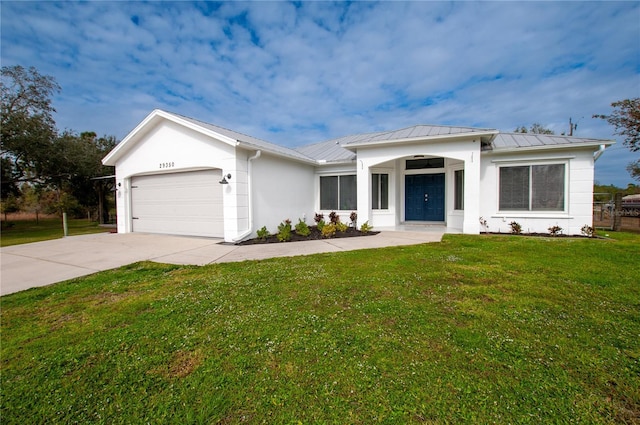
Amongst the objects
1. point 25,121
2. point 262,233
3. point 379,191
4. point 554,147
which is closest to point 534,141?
Result: point 554,147

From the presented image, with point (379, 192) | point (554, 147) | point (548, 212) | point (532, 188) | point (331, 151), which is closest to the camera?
point (554, 147)

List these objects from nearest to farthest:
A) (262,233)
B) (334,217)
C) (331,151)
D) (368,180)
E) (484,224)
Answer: (262,233) < (484,224) < (368,180) < (334,217) < (331,151)

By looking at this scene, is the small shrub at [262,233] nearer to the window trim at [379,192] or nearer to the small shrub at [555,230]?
the window trim at [379,192]

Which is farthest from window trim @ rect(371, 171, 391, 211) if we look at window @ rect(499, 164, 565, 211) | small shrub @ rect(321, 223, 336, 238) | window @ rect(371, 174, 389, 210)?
window @ rect(499, 164, 565, 211)

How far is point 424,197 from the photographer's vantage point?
12.4m

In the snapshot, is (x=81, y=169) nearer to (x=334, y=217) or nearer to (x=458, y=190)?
(x=334, y=217)

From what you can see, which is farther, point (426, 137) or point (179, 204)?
point (179, 204)

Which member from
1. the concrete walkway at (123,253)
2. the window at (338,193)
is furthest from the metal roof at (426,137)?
the concrete walkway at (123,253)

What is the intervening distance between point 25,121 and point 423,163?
60.7 ft

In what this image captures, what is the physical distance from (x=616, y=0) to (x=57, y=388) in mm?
15775

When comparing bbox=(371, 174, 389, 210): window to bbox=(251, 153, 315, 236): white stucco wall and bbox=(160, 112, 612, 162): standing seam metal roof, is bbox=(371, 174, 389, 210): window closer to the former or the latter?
bbox=(160, 112, 612, 162): standing seam metal roof

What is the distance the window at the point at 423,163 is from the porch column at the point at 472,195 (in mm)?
2217

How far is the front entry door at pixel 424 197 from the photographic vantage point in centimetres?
1209

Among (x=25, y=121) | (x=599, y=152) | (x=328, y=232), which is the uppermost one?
(x=25, y=121)
